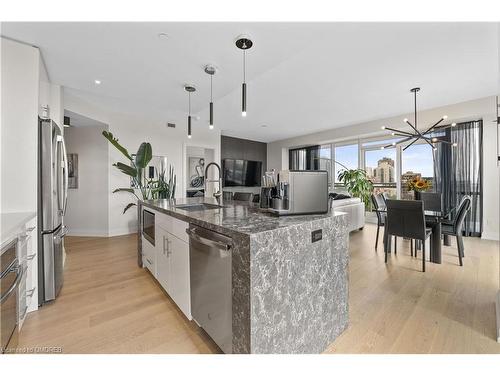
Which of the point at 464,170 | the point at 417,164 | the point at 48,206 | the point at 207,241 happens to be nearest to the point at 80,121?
the point at 48,206

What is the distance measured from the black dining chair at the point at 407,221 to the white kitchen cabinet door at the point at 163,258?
2914 mm

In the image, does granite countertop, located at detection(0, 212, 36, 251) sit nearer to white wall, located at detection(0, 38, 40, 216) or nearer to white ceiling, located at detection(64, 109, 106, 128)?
white wall, located at detection(0, 38, 40, 216)

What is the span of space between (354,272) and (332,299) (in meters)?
Result: 1.47

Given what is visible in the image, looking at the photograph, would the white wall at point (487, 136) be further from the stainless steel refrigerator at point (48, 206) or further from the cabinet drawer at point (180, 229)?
the stainless steel refrigerator at point (48, 206)

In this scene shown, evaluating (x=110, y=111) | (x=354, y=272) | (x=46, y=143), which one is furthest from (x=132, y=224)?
(x=354, y=272)

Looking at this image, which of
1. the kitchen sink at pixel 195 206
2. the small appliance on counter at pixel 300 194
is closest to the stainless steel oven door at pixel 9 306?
the kitchen sink at pixel 195 206

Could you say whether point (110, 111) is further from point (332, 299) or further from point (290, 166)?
point (290, 166)

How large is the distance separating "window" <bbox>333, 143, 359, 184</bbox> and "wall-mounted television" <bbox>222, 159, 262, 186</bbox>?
2.79m

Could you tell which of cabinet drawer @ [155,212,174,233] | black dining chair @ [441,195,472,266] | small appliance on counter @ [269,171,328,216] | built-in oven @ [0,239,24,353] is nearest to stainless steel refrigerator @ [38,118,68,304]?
built-in oven @ [0,239,24,353]

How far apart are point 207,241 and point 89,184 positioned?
4.63 metres

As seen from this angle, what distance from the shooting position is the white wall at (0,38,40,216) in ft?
6.18

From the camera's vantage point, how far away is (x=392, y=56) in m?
2.67

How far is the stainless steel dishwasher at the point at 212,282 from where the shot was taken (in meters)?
1.22

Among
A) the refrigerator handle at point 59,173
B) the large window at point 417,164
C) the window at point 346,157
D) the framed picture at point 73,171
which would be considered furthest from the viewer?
the window at point 346,157
